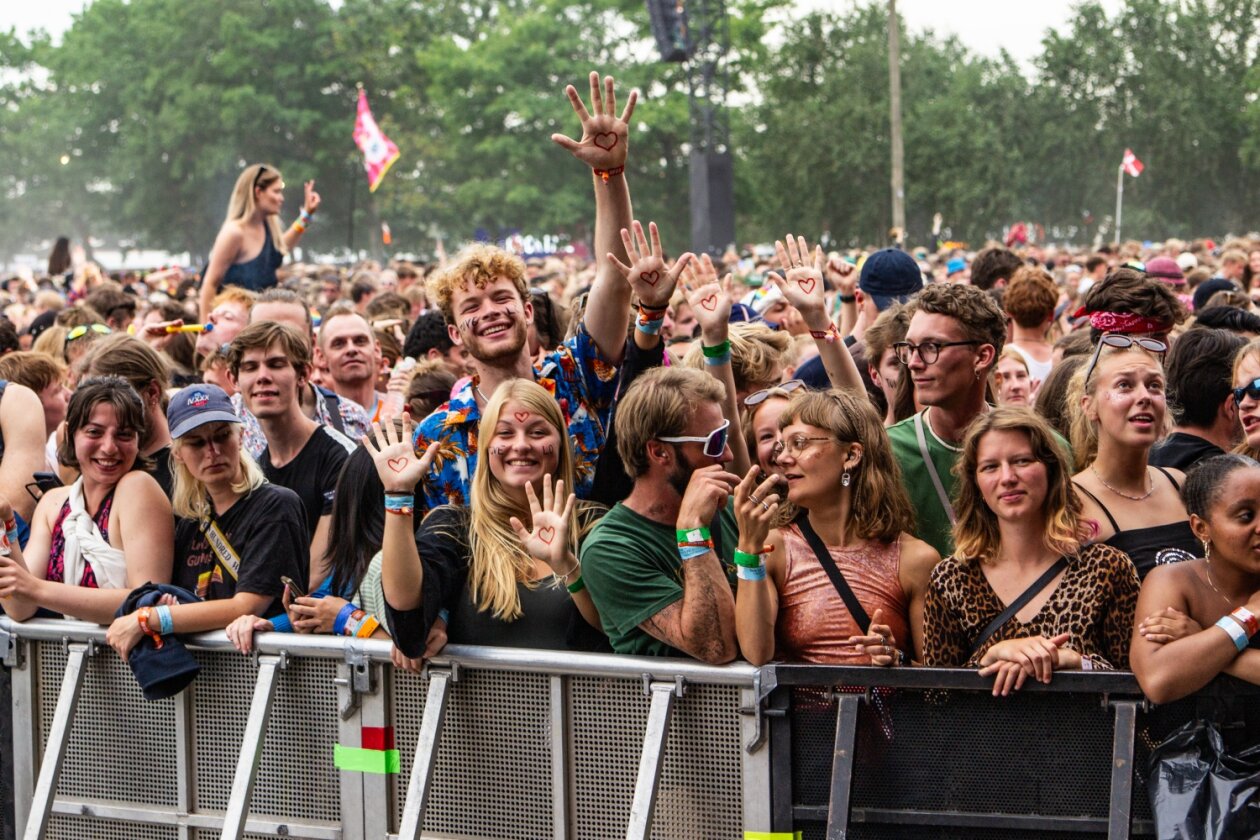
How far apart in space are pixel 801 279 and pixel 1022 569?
1.73 m

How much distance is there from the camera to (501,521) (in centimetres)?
433

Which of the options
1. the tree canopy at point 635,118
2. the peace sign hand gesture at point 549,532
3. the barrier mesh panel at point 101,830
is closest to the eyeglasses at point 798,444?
the peace sign hand gesture at point 549,532

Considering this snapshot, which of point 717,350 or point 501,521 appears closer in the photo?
point 501,521

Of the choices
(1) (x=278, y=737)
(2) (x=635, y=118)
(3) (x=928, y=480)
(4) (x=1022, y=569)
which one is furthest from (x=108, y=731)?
(2) (x=635, y=118)

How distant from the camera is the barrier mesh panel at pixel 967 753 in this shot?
11.6 feet

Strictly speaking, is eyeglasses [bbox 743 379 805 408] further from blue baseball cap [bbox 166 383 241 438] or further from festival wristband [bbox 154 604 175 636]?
festival wristband [bbox 154 604 175 636]

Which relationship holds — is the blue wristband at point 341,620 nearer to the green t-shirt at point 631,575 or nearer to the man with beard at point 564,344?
the man with beard at point 564,344

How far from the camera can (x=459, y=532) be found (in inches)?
174

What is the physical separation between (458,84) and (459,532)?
223ft

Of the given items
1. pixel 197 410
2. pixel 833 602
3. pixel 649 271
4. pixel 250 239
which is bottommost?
pixel 833 602

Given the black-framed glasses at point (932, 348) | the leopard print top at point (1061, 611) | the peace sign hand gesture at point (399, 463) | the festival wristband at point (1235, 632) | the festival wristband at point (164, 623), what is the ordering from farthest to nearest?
the black-framed glasses at point (932, 348) → the festival wristband at point (164, 623) → the peace sign hand gesture at point (399, 463) → the leopard print top at point (1061, 611) → the festival wristband at point (1235, 632)

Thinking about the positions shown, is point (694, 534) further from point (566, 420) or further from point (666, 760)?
point (566, 420)

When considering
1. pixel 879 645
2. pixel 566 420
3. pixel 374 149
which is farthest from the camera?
pixel 374 149

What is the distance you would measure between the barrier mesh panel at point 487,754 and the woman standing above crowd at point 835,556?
26.5 inches
